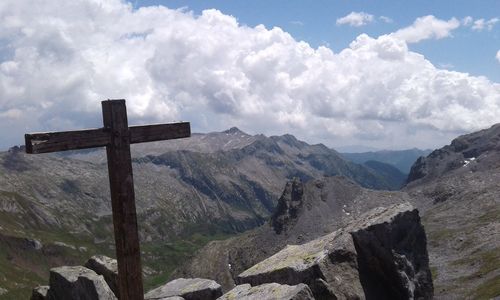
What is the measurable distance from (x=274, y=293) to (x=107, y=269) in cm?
905

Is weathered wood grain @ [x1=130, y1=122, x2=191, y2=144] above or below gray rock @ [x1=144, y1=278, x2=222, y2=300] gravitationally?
above

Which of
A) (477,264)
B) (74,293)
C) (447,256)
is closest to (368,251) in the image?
(74,293)

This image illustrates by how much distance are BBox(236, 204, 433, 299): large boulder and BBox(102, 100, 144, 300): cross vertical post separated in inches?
396

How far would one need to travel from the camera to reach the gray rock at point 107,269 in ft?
78.6

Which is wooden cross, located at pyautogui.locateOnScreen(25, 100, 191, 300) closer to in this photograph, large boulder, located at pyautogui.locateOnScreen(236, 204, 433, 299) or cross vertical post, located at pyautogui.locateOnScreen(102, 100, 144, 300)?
cross vertical post, located at pyautogui.locateOnScreen(102, 100, 144, 300)

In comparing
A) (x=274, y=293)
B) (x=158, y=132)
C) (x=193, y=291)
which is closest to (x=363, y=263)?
(x=274, y=293)

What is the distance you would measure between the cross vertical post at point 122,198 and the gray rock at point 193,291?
848 cm

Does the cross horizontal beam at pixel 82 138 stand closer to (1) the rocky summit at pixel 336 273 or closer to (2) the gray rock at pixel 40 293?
(1) the rocky summit at pixel 336 273

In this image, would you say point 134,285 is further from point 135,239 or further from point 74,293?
point 74,293

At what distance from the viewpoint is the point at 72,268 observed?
2356 centimetres

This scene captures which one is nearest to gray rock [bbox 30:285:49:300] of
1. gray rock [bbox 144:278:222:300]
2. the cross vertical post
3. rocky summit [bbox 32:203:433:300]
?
rocky summit [bbox 32:203:433:300]

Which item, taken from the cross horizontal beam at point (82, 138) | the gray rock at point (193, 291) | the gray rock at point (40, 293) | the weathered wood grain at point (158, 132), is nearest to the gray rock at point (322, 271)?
the gray rock at point (193, 291)

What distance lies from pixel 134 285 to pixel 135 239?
1288 mm

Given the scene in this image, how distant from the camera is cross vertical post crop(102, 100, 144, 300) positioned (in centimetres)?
1491
